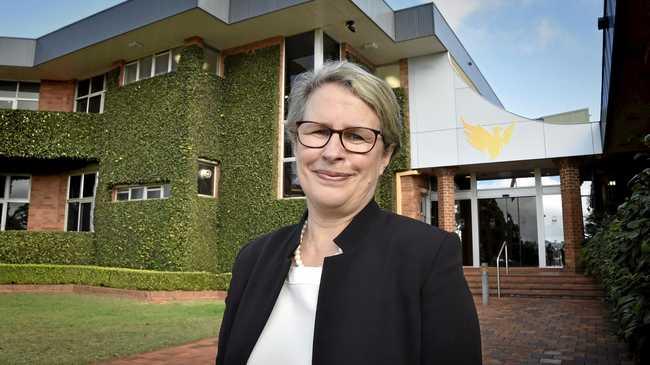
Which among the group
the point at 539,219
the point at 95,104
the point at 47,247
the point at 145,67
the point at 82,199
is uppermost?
the point at 145,67

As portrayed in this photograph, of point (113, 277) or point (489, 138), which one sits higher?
point (489, 138)

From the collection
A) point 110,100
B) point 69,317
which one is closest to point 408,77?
point 110,100

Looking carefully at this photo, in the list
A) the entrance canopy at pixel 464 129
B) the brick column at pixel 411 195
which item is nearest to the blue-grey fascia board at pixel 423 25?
the entrance canopy at pixel 464 129

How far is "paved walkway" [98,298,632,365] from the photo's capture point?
4.62 metres

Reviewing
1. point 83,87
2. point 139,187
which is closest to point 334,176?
point 139,187

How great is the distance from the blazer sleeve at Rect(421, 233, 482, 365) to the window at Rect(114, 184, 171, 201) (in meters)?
11.8

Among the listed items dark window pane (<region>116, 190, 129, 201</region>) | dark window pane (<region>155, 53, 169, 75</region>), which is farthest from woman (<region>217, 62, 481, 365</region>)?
dark window pane (<region>116, 190, 129, 201</region>)

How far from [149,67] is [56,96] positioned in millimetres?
4551

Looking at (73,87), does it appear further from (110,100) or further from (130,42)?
(130,42)

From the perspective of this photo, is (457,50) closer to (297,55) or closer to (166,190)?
(297,55)

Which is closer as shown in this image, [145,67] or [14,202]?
[145,67]

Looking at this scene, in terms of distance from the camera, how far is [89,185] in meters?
14.6

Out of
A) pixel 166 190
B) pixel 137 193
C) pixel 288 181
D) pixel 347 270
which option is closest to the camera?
pixel 347 270

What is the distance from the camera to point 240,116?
12.6 meters
